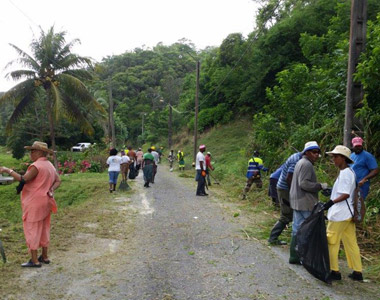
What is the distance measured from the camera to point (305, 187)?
5.25 meters

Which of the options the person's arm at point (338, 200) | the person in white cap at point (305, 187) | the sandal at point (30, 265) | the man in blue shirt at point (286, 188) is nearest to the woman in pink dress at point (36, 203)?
the sandal at point (30, 265)

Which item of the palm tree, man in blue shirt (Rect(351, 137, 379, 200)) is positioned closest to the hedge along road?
man in blue shirt (Rect(351, 137, 379, 200))

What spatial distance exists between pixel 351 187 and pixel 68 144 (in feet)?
132

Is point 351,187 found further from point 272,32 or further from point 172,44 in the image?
point 172,44

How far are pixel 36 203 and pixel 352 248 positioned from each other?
4357 millimetres

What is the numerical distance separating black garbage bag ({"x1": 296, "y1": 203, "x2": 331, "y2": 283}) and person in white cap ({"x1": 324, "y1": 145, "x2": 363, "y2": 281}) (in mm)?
159

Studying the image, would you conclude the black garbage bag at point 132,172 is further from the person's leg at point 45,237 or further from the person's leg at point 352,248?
the person's leg at point 352,248

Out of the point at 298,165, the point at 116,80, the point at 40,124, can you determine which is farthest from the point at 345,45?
the point at 116,80

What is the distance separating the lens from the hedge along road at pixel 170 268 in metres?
4.50

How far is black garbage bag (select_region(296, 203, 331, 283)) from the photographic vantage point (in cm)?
484

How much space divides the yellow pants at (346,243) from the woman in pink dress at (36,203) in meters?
3.96

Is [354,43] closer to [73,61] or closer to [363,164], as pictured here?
[363,164]

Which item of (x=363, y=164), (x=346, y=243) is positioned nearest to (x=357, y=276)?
(x=346, y=243)

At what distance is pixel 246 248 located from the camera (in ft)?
21.4
